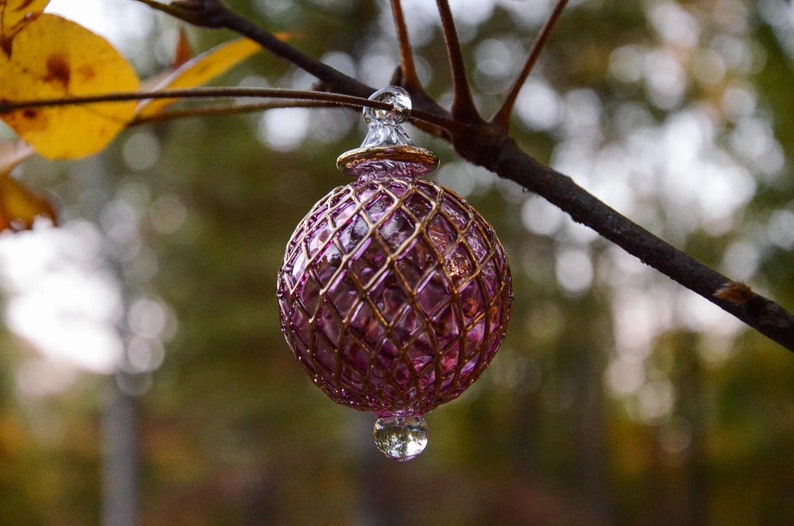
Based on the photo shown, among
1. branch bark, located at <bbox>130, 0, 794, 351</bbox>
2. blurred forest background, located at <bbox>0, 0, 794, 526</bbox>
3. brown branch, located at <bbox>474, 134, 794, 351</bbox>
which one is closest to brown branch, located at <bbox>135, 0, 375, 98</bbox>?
branch bark, located at <bbox>130, 0, 794, 351</bbox>

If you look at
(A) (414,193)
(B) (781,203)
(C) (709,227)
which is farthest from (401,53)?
(C) (709,227)

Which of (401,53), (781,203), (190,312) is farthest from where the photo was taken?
(190,312)

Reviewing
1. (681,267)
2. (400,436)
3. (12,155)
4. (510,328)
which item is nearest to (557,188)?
(681,267)

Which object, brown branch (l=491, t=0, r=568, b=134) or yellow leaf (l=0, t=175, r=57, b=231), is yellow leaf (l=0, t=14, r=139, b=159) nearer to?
yellow leaf (l=0, t=175, r=57, b=231)

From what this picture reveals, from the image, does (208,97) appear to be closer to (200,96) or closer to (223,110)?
(200,96)

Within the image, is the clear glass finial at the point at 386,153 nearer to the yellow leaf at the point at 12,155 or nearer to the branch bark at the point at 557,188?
the branch bark at the point at 557,188

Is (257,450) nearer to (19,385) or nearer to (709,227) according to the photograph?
(19,385)

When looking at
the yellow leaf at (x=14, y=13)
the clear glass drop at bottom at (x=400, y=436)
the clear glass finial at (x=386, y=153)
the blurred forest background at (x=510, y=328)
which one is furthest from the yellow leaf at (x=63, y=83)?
the blurred forest background at (x=510, y=328)
